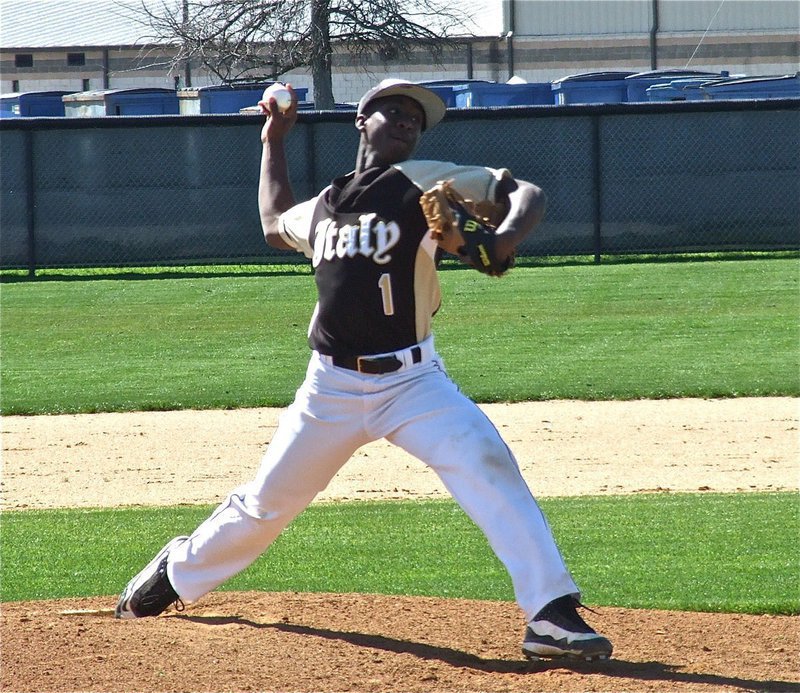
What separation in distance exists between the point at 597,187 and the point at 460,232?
45.6 ft

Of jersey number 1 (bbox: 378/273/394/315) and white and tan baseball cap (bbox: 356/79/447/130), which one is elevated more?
white and tan baseball cap (bbox: 356/79/447/130)

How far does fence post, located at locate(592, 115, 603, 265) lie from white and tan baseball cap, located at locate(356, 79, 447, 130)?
13.1 metres

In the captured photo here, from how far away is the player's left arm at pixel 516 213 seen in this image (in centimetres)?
365

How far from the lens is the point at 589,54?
37625mm

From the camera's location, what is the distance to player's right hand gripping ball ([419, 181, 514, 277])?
3.63m

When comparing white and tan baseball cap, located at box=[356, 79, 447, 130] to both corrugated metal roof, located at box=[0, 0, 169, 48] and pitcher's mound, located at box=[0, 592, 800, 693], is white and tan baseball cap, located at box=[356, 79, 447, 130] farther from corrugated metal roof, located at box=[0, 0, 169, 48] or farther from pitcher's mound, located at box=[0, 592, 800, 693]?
corrugated metal roof, located at box=[0, 0, 169, 48]

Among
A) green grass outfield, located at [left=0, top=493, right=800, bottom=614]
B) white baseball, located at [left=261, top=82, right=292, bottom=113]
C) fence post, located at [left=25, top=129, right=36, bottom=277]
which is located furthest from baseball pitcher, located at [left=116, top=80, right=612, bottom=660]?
fence post, located at [left=25, top=129, right=36, bottom=277]

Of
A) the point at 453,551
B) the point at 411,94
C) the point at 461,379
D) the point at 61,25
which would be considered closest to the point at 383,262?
the point at 411,94

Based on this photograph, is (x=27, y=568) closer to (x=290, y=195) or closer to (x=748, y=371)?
(x=290, y=195)

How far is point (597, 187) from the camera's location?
677 inches

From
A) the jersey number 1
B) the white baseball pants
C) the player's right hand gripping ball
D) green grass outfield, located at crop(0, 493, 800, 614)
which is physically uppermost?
the player's right hand gripping ball

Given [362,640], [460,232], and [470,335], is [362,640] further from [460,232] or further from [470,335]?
[470,335]

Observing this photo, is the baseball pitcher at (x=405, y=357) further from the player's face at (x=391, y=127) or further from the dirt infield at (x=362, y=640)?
the dirt infield at (x=362, y=640)

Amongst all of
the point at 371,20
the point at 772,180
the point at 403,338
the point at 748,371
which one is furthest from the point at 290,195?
the point at 371,20
